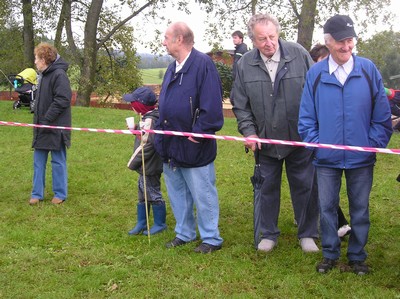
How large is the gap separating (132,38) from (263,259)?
27.2 metres

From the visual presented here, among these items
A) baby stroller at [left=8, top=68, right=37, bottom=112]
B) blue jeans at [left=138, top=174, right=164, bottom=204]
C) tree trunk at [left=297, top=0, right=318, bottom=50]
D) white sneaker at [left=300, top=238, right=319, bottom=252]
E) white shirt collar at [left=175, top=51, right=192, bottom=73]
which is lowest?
white sneaker at [left=300, top=238, right=319, bottom=252]

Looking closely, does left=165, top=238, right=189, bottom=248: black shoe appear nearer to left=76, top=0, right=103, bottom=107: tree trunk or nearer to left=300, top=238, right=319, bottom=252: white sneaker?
left=300, top=238, right=319, bottom=252: white sneaker

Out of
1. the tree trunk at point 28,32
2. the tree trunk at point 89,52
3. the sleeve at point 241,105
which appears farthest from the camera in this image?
the tree trunk at point 89,52

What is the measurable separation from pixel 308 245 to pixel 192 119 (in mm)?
1523

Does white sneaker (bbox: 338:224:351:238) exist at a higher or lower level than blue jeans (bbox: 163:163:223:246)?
lower

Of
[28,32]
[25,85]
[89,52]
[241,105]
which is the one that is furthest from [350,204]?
[28,32]

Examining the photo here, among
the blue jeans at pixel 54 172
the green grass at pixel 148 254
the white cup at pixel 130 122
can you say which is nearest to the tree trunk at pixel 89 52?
the green grass at pixel 148 254

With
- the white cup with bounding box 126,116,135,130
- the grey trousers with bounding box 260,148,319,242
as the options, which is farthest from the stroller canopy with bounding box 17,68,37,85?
the grey trousers with bounding box 260,148,319,242

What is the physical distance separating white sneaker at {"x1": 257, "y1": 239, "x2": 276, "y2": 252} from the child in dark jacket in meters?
1.13

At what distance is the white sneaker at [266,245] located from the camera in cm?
477

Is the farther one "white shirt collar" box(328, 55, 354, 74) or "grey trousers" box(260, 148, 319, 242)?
"grey trousers" box(260, 148, 319, 242)

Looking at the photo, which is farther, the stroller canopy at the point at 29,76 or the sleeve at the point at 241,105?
the stroller canopy at the point at 29,76

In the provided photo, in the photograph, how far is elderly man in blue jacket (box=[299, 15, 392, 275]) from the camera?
3.88m

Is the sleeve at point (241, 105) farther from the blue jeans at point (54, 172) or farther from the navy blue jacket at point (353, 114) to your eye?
the blue jeans at point (54, 172)
